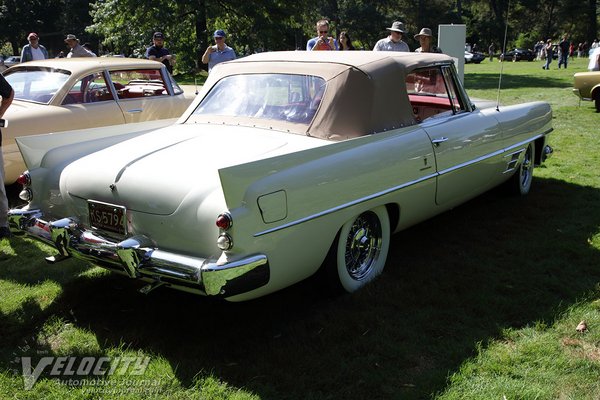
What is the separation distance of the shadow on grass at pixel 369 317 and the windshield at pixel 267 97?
3.93ft

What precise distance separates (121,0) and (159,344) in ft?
77.2

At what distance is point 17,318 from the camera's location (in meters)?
3.70

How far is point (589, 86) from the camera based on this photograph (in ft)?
39.9

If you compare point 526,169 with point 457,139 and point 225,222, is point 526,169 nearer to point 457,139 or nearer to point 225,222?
point 457,139

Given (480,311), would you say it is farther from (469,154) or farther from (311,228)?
(469,154)

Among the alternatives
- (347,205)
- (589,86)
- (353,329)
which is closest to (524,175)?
(347,205)

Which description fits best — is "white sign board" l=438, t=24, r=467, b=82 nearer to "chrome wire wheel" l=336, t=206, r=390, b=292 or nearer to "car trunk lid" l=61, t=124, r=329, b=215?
"chrome wire wheel" l=336, t=206, r=390, b=292

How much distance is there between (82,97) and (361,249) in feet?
14.4

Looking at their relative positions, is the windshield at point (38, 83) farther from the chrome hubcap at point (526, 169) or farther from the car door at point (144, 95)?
the chrome hubcap at point (526, 169)

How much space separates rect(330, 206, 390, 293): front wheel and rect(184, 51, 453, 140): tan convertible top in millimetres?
591

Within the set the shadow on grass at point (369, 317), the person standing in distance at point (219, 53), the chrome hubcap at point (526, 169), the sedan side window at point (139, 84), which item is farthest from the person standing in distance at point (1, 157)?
the chrome hubcap at point (526, 169)

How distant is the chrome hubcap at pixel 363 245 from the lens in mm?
3828

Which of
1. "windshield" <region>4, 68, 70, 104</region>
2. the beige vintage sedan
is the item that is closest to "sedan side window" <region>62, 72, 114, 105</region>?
the beige vintage sedan

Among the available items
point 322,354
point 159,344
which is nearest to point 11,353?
point 159,344
